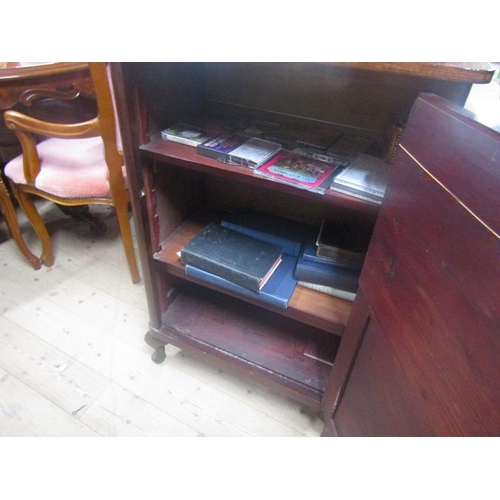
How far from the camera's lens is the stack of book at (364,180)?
22.6 inches

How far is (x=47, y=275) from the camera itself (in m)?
1.43

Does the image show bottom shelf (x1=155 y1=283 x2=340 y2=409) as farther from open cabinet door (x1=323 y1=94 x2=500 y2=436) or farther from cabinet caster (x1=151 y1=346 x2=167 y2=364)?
open cabinet door (x1=323 y1=94 x2=500 y2=436)

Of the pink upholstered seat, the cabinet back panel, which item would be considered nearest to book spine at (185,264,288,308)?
the cabinet back panel

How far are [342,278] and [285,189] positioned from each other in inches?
11.4

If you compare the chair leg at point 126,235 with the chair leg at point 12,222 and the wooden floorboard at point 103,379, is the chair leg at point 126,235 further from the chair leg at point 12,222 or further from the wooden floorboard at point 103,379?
the chair leg at point 12,222

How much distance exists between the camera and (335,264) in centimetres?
80

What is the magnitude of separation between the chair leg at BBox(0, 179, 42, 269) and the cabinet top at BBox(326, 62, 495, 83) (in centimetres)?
135

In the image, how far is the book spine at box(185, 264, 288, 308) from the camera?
78 cm

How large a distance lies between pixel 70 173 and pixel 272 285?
856mm

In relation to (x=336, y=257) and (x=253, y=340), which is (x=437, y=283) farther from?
(x=253, y=340)

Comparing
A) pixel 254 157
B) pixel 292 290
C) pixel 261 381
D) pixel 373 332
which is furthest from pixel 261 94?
pixel 261 381

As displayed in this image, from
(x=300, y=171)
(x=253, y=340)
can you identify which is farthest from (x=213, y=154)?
(x=253, y=340)

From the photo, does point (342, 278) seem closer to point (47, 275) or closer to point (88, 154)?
point (88, 154)

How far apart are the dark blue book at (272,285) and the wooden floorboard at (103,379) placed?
0.42m
